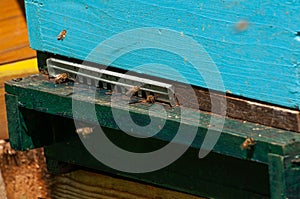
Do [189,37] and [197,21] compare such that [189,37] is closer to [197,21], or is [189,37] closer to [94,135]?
[197,21]

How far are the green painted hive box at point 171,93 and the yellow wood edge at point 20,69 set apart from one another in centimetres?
36

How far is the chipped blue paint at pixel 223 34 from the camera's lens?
192 centimetres

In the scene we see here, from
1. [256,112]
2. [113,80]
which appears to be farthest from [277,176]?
[113,80]

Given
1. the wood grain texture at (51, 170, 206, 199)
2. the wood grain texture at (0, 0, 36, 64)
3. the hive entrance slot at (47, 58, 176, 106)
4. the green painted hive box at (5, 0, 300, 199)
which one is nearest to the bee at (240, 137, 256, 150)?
the green painted hive box at (5, 0, 300, 199)

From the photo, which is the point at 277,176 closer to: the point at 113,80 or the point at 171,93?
the point at 171,93

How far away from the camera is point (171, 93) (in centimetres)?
220

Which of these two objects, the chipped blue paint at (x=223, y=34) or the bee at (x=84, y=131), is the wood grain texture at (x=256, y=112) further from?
the bee at (x=84, y=131)

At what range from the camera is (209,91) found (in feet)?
7.00

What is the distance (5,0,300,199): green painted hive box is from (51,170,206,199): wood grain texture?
0.25 ft

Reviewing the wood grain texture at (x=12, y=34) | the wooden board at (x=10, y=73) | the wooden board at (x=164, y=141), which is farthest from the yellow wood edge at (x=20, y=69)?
the wooden board at (x=164, y=141)

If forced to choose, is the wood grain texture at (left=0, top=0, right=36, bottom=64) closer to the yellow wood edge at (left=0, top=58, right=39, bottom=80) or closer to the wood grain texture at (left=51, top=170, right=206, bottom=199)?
the yellow wood edge at (left=0, top=58, right=39, bottom=80)

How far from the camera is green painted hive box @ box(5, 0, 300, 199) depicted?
1938 mm

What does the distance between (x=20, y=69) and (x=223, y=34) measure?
1.16m

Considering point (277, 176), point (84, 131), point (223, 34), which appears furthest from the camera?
point (84, 131)
